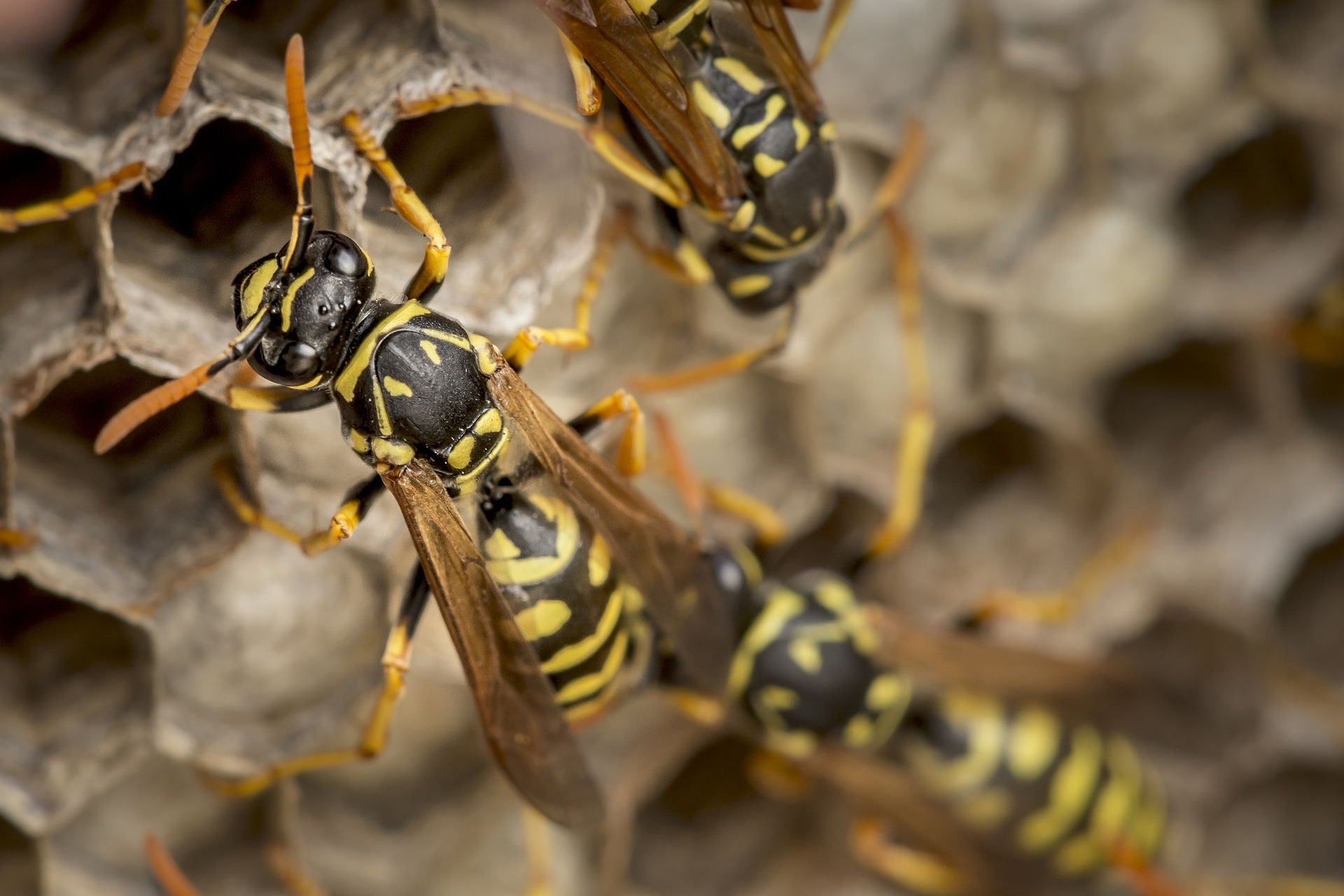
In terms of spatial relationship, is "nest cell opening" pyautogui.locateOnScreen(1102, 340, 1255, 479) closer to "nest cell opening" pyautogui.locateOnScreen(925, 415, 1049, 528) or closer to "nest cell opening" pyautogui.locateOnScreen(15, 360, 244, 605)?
"nest cell opening" pyautogui.locateOnScreen(925, 415, 1049, 528)

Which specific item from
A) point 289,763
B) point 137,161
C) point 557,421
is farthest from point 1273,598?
point 137,161

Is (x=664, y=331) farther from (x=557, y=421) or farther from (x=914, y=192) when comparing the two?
(x=914, y=192)

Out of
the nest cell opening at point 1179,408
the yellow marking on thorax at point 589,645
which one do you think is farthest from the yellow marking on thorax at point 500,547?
the nest cell opening at point 1179,408

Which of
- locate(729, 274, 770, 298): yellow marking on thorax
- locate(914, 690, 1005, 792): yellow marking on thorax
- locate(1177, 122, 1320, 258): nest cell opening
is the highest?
locate(729, 274, 770, 298): yellow marking on thorax

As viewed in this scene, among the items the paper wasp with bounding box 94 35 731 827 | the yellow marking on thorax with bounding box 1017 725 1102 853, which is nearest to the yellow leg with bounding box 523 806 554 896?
the paper wasp with bounding box 94 35 731 827

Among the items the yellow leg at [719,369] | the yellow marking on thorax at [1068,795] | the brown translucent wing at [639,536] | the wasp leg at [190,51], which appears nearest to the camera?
the wasp leg at [190,51]

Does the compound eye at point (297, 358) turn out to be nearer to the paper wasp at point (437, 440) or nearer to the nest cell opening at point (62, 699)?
the paper wasp at point (437, 440)
